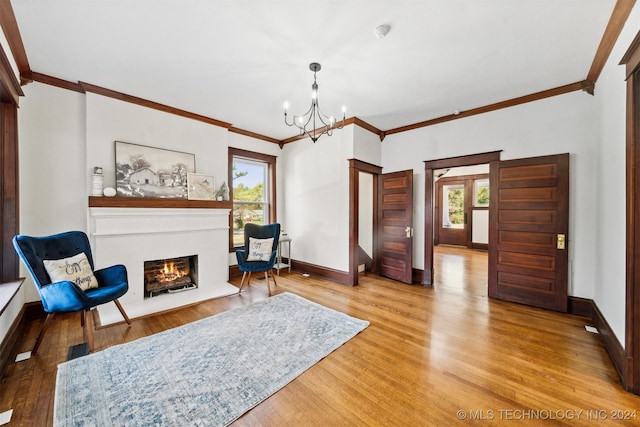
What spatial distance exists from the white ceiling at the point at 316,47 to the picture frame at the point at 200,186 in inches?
46.1

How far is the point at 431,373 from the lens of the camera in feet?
6.58

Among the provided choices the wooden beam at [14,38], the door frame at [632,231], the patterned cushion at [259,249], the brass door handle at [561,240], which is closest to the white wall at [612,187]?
the door frame at [632,231]

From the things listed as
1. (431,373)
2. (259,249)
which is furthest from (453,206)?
(431,373)

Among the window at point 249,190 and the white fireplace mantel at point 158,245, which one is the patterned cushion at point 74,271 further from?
the window at point 249,190

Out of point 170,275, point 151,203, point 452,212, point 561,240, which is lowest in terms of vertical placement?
point 170,275

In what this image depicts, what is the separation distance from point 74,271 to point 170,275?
150 centimetres

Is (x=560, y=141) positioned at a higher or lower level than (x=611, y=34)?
lower

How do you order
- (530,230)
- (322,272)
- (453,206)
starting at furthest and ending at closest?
(453,206), (322,272), (530,230)

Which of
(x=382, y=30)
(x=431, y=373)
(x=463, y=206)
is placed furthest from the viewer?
(x=463, y=206)

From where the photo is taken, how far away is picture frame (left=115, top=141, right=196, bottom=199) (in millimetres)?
3424

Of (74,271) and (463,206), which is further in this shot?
(463,206)

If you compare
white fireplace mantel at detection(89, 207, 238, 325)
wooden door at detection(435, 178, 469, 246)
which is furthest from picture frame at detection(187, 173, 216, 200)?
wooden door at detection(435, 178, 469, 246)

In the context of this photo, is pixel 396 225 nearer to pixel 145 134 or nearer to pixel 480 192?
pixel 145 134

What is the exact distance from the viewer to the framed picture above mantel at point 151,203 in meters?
3.18
